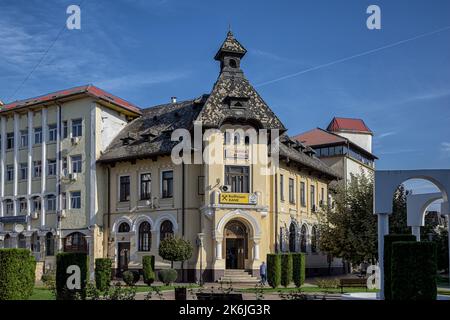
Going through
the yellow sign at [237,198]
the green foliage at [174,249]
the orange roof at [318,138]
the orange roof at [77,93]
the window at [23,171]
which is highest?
the orange roof at [77,93]

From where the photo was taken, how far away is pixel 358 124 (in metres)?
67.1

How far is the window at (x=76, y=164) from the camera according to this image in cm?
4188

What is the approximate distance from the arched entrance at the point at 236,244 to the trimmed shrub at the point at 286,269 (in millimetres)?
5891

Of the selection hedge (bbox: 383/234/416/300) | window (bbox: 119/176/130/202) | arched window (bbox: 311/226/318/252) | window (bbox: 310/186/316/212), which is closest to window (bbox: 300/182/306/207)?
window (bbox: 310/186/316/212)

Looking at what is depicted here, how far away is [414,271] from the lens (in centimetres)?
1748

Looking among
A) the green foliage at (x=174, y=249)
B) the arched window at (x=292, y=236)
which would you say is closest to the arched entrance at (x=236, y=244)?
the green foliage at (x=174, y=249)

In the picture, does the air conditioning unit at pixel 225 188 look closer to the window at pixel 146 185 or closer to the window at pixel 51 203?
the window at pixel 146 185

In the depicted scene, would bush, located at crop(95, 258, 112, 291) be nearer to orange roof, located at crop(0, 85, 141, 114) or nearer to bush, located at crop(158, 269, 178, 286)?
bush, located at crop(158, 269, 178, 286)

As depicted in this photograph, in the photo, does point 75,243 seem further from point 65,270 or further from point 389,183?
point 389,183

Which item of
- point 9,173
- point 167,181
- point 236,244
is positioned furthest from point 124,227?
point 9,173

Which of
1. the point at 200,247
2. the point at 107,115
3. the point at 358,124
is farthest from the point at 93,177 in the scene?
the point at 358,124

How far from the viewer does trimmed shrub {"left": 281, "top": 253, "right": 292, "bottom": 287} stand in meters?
31.2

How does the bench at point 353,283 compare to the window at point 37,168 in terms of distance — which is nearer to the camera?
the bench at point 353,283

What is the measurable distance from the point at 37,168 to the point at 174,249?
610 inches
